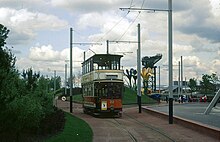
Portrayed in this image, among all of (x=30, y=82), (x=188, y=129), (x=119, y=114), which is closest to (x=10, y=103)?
(x=30, y=82)

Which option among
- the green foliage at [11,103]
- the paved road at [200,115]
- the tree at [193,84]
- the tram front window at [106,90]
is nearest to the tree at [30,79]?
→ the green foliage at [11,103]

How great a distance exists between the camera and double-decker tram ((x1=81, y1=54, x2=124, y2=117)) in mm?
35812

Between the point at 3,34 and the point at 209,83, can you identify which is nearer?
the point at 3,34

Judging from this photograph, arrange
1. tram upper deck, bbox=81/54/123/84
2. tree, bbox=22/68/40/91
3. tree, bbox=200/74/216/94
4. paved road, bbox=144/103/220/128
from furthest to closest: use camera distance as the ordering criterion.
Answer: tree, bbox=200/74/216/94 → tram upper deck, bbox=81/54/123/84 → paved road, bbox=144/103/220/128 → tree, bbox=22/68/40/91

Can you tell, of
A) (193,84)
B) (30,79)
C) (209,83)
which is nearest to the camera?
(30,79)

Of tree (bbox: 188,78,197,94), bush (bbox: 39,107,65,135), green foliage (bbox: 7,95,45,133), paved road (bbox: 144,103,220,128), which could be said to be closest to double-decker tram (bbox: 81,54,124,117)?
paved road (bbox: 144,103,220,128)

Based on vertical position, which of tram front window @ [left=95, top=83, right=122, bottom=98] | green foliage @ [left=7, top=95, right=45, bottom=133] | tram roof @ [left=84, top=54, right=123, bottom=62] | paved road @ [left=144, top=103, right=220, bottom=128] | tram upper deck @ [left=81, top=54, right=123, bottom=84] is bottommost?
paved road @ [left=144, top=103, right=220, bottom=128]

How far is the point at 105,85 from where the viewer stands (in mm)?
35844

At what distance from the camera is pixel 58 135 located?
1995 cm

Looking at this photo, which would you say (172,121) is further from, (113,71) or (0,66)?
(0,66)

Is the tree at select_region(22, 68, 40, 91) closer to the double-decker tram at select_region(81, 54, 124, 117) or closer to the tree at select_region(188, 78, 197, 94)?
the double-decker tram at select_region(81, 54, 124, 117)

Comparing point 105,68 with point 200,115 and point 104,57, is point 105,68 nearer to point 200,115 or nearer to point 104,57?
point 104,57

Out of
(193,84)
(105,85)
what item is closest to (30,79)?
(105,85)

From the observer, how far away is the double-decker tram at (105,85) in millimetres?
35812
